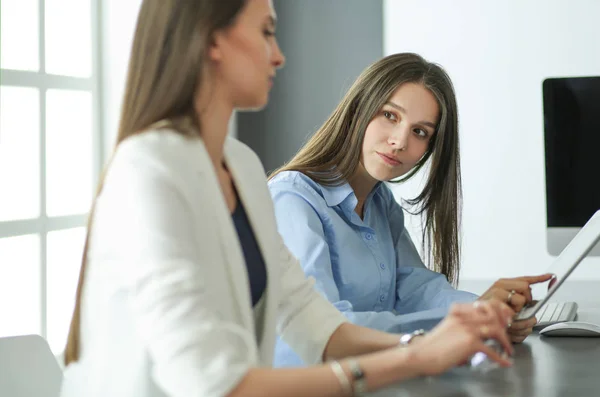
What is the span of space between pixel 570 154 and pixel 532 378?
0.98 m

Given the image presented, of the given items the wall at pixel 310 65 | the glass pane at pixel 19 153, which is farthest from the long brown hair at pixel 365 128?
the wall at pixel 310 65

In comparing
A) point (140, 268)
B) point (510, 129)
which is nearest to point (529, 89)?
point (510, 129)

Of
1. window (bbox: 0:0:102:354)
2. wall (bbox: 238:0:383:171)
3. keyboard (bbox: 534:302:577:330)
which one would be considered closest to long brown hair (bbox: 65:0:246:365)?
keyboard (bbox: 534:302:577:330)

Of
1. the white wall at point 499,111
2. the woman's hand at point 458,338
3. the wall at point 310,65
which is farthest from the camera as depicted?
the wall at point 310,65

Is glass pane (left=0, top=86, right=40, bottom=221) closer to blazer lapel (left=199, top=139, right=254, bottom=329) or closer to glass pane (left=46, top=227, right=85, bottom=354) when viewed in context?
glass pane (left=46, top=227, right=85, bottom=354)

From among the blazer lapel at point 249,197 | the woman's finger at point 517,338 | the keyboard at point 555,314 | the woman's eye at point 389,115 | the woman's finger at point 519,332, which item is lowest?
the keyboard at point 555,314

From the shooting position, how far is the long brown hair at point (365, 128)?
7.06ft

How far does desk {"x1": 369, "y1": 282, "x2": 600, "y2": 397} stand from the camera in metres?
1.46

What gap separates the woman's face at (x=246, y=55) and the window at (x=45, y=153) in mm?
1795

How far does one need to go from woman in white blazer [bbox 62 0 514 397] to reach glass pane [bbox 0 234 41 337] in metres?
1.78

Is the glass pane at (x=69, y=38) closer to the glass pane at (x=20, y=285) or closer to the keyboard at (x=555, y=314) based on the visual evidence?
the glass pane at (x=20, y=285)

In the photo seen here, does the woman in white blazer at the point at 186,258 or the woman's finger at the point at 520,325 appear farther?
the woman's finger at the point at 520,325

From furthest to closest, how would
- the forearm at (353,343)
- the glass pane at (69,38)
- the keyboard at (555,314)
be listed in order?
1. the glass pane at (69,38)
2. the keyboard at (555,314)
3. the forearm at (353,343)

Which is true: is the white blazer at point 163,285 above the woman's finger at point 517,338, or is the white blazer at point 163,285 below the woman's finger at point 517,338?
above
